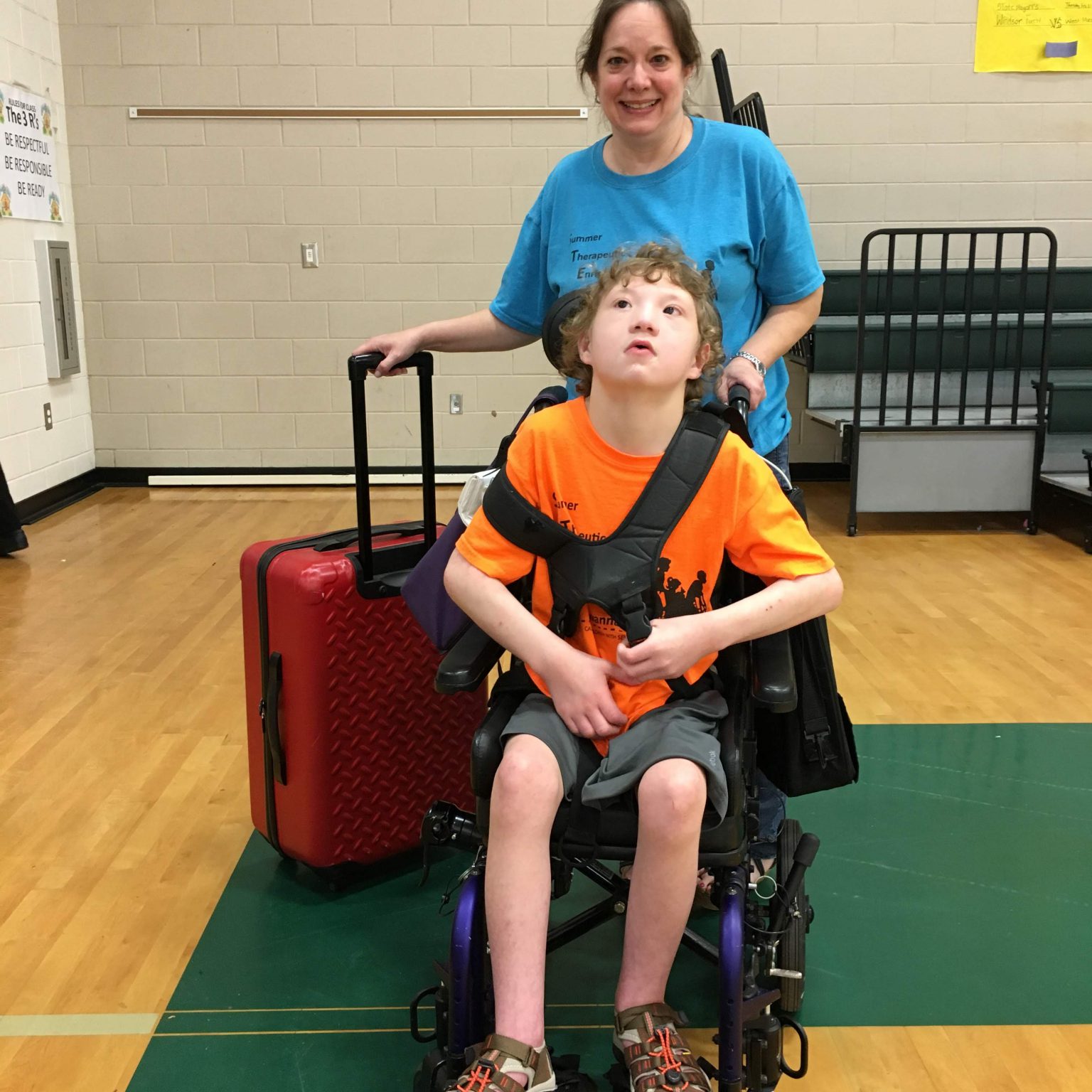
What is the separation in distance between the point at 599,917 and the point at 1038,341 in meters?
4.59

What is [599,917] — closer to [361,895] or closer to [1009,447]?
[361,895]

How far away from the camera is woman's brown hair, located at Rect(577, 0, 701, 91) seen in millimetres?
1653

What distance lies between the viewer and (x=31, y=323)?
17.4 ft

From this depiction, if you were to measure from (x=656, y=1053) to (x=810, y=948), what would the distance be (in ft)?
2.04

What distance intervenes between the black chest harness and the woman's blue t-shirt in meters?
0.37

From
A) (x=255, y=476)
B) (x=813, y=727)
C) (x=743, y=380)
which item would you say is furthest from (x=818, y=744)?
(x=255, y=476)

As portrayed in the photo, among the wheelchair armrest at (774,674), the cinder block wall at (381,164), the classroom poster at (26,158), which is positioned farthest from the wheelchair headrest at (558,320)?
the cinder block wall at (381,164)

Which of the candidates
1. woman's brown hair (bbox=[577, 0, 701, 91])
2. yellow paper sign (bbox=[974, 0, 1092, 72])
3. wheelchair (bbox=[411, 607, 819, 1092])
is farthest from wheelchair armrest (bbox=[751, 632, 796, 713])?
yellow paper sign (bbox=[974, 0, 1092, 72])

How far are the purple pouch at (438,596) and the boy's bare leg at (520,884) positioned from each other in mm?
Answer: 280

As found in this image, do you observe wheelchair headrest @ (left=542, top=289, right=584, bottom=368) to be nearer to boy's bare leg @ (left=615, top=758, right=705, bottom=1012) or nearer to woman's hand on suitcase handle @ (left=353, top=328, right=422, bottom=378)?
woman's hand on suitcase handle @ (left=353, top=328, right=422, bottom=378)

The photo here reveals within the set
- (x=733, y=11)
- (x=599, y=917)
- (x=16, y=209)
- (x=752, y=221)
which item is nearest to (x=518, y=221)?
(x=733, y=11)

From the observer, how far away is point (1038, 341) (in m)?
5.43

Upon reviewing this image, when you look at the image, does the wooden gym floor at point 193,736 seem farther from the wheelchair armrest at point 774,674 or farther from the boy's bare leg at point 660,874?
the wheelchair armrest at point 774,674

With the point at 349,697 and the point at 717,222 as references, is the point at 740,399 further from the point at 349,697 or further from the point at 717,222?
the point at 349,697
